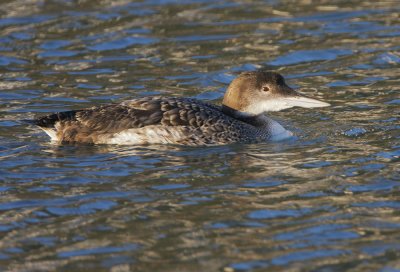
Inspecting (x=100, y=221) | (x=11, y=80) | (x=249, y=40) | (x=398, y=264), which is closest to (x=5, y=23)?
(x=11, y=80)

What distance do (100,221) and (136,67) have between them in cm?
648

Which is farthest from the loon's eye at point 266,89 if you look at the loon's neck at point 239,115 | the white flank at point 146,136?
the white flank at point 146,136

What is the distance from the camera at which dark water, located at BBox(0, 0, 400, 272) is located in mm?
7102

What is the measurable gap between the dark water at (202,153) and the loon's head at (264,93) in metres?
0.40

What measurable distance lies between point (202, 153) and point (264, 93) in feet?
4.15

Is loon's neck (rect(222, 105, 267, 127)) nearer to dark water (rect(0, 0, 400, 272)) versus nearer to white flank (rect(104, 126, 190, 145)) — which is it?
dark water (rect(0, 0, 400, 272))

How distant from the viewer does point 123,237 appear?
733 cm

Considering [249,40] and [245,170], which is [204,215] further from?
[249,40]

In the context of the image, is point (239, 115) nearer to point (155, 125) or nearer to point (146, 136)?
point (155, 125)

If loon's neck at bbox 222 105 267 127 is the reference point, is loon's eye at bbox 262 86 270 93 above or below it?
above

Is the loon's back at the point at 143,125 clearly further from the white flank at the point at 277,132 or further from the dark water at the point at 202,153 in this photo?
the white flank at the point at 277,132

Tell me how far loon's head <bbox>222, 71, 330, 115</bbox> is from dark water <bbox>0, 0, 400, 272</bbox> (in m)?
0.40

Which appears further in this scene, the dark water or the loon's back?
the loon's back

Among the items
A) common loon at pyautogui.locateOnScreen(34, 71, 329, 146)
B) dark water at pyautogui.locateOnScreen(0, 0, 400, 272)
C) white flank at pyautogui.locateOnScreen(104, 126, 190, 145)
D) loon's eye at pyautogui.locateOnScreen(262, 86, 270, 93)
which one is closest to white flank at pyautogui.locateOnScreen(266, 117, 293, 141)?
common loon at pyautogui.locateOnScreen(34, 71, 329, 146)
